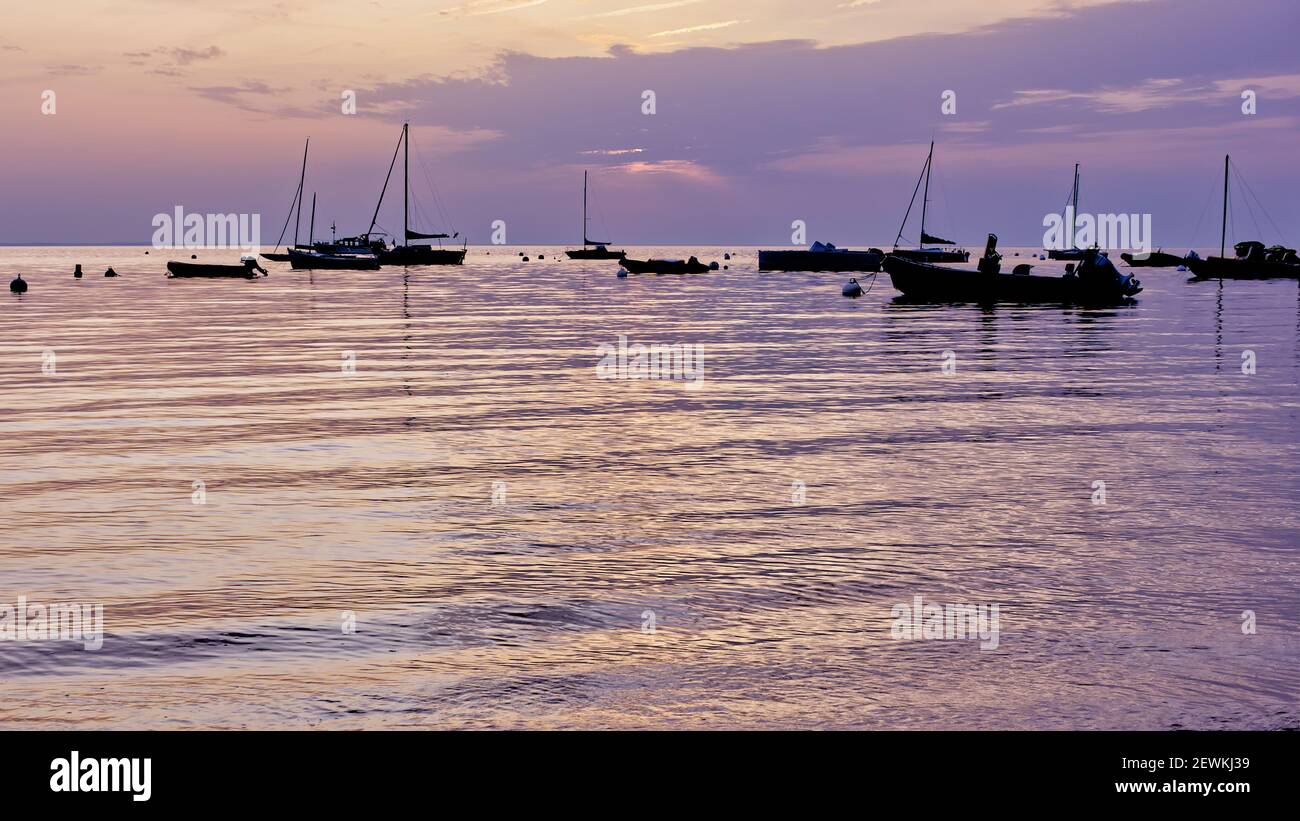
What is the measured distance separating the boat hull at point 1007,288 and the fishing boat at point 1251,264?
52.8 meters

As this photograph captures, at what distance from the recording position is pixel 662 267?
15100cm

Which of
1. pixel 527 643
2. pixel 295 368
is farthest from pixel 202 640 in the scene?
pixel 295 368

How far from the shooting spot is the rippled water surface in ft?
25.5

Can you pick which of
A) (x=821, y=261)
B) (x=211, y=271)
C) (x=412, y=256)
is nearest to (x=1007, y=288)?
(x=211, y=271)

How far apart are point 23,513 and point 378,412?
30.5ft

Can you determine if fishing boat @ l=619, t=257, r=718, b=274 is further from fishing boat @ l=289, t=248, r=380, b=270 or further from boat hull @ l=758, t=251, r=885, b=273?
fishing boat @ l=289, t=248, r=380, b=270

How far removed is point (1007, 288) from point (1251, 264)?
195 feet

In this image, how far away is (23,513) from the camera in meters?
13.7

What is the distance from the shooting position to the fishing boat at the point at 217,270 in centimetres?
11312

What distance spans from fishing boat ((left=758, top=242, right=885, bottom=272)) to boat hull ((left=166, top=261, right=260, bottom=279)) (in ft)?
263

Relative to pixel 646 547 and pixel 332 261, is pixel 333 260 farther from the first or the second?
pixel 646 547

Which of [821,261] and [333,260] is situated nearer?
[333,260]

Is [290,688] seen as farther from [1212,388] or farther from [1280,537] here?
[1212,388]

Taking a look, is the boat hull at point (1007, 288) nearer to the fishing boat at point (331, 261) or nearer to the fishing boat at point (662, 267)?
the fishing boat at point (662, 267)
